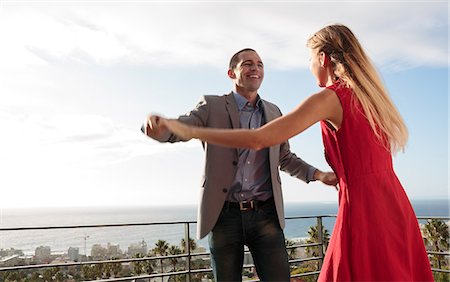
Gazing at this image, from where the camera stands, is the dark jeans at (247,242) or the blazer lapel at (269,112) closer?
the dark jeans at (247,242)

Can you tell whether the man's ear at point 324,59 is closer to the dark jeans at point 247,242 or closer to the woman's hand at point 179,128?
the woman's hand at point 179,128

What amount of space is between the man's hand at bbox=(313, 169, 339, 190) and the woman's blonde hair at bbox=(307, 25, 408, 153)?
1.91ft

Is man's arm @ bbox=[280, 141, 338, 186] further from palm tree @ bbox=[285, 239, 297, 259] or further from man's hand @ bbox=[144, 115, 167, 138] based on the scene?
man's hand @ bbox=[144, 115, 167, 138]

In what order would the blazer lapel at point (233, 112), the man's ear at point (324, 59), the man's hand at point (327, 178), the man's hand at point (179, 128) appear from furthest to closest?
the blazer lapel at point (233, 112), the man's hand at point (327, 178), the man's ear at point (324, 59), the man's hand at point (179, 128)

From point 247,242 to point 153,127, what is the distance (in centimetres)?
86

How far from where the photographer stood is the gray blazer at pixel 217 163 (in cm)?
222

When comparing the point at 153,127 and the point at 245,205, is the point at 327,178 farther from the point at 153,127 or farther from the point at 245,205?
the point at 153,127

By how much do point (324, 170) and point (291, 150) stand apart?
1.05ft

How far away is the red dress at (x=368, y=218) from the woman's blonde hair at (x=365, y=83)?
0.03 meters

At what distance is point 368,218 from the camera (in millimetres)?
1499

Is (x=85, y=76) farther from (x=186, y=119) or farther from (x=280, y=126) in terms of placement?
(x=280, y=126)

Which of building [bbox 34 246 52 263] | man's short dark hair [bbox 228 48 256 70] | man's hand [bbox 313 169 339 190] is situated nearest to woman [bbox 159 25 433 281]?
man's hand [bbox 313 169 339 190]

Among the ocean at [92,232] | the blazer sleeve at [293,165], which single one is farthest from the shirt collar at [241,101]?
the ocean at [92,232]

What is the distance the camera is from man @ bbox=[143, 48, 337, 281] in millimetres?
2236
